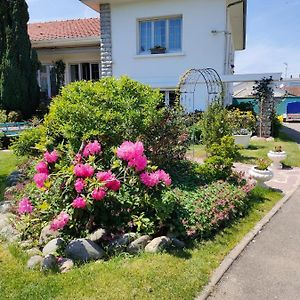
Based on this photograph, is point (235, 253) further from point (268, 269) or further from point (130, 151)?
point (130, 151)

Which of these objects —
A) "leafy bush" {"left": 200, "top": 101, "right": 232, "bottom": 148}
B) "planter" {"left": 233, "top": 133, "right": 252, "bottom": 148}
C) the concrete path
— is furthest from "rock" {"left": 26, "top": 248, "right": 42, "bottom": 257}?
"planter" {"left": 233, "top": 133, "right": 252, "bottom": 148}

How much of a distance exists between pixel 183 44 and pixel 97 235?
39.5 feet

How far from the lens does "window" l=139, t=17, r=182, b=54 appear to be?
14.8 m

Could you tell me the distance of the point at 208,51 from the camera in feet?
46.8

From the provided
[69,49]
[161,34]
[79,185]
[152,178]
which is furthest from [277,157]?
[69,49]

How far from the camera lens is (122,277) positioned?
11.8ft

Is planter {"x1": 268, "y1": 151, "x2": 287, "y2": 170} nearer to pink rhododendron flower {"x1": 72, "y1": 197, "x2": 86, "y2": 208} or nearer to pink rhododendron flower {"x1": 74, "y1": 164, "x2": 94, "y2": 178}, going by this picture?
pink rhododendron flower {"x1": 74, "y1": 164, "x2": 94, "y2": 178}

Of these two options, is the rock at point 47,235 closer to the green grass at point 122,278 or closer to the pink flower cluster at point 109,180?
the green grass at point 122,278

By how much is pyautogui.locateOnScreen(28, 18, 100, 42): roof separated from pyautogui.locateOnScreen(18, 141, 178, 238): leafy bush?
14.8 meters

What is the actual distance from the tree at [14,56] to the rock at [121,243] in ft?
46.3

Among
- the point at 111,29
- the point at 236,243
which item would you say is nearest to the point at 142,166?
the point at 236,243

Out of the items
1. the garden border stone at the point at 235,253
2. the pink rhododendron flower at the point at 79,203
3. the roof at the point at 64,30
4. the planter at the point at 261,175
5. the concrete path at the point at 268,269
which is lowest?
the concrete path at the point at 268,269

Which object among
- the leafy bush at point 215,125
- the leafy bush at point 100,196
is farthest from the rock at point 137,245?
the leafy bush at point 215,125

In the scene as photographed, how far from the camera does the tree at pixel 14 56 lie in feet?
53.1
